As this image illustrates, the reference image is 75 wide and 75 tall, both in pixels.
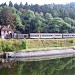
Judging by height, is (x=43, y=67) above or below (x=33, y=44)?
below

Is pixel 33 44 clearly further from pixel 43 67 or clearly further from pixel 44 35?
pixel 43 67

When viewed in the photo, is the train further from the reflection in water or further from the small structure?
the reflection in water

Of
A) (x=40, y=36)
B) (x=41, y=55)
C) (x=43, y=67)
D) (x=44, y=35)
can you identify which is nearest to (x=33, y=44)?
(x=41, y=55)

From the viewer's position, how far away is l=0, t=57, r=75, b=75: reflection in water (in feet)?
72.8

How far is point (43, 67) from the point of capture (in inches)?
999

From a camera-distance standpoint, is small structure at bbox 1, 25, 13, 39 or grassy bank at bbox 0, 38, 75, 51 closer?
grassy bank at bbox 0, 38, 75, 51

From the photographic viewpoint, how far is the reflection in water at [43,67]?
72.8ft

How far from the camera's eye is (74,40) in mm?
40625

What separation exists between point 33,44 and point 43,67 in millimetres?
11103

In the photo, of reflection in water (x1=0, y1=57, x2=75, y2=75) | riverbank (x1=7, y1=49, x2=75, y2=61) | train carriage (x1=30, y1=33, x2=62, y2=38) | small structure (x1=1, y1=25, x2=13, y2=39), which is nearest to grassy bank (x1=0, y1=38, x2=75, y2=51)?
riverbank (x1=7, y1=49, x2=75, y2=61)

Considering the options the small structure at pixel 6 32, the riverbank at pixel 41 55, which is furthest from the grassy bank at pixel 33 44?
the small structure at pixel 6 32

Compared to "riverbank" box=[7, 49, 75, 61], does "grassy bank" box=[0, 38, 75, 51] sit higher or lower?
higher

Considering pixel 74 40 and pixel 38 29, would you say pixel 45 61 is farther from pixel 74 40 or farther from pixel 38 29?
pixel 38 29

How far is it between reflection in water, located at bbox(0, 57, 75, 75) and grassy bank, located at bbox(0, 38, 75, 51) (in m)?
4.56
